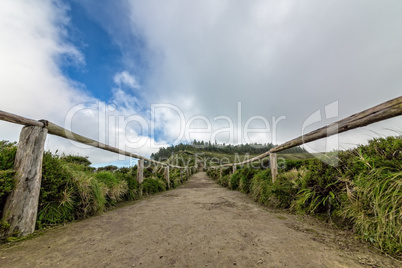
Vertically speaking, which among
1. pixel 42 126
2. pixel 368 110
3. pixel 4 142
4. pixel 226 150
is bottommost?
pixel 226 150

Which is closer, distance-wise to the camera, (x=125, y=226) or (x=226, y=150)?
(x=125, y=226)

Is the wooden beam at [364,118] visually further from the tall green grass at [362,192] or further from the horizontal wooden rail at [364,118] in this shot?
the tall green grass at [362,192]

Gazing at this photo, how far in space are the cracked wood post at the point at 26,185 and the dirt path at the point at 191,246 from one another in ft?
0.89

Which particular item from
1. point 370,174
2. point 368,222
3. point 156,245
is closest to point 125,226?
point 156,245

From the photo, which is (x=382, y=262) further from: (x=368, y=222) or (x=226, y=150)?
(x=226, y=150)

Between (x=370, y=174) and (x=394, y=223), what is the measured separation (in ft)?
2.00

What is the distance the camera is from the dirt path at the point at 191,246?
135cm

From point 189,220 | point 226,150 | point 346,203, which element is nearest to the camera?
point 346,203

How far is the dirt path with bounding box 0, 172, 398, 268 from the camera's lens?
1347 millimetres

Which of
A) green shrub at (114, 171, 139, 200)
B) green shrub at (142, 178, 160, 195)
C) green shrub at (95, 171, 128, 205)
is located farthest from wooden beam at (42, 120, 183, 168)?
green shrub at (142, 178, 160, 195)

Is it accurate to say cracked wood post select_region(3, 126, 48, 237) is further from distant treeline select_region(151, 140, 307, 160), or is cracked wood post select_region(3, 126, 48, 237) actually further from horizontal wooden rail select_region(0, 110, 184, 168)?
distant treeline select_region(151, 140, 307, 160)

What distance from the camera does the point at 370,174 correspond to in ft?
6.11

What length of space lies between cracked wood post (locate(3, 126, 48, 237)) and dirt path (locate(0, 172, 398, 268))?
271mm

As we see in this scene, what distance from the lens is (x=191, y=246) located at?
5.39 feet
